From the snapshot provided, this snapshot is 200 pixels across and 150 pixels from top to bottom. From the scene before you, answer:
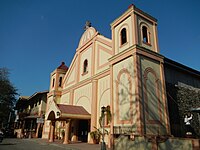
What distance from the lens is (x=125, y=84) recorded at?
12812 millimetres

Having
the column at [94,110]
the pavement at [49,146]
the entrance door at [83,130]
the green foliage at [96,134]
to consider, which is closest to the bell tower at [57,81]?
the entrance door at [83,130]

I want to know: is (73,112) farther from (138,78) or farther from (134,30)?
(134,30)

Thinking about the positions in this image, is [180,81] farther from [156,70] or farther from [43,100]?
[43,100]

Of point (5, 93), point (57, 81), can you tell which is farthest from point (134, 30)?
point (5, 93)

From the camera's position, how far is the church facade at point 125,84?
460 inches

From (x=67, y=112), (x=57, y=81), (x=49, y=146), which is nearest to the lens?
(x=49, y=146)

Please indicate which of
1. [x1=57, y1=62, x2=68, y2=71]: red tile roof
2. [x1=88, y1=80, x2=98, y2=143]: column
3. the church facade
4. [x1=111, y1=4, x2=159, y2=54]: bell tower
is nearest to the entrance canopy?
the church facade

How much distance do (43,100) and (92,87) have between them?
51.4ft

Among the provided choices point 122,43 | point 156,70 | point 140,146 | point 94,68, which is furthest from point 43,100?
point 140,146

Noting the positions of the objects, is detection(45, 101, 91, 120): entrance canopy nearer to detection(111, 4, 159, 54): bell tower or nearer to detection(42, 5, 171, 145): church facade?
detection(42, 5, 171, 145): church facade

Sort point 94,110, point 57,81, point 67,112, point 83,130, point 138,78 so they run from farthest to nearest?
point 57,81, point 83,130, point 94,110, point 67,112, point 138,78

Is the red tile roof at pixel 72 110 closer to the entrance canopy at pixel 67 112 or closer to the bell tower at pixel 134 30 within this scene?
the entrance canopy at pixel 67 112

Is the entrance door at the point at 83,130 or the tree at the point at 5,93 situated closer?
the entrance door at the point at 83,130

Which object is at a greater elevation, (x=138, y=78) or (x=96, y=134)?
(x=138, y=78)
